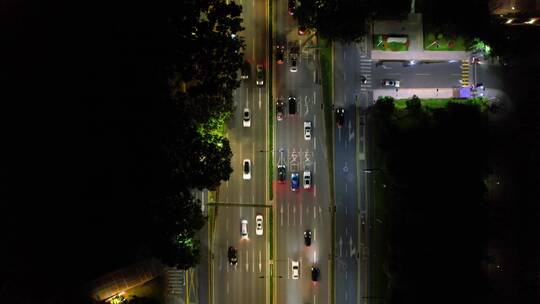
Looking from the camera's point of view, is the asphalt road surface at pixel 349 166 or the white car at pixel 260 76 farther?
the asphalt road surface at pixel 349 166

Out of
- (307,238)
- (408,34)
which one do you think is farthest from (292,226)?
(408,34)

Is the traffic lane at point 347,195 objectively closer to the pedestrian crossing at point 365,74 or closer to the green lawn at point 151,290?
the pedestrian crossing at point 365,74

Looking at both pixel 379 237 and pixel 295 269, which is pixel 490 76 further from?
pixel 295 269

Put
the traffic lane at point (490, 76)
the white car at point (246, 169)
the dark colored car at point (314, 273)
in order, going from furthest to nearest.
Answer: the traffic lane at point (490, 76) < the dark colored car at point (314, 273) < the white car at point (246, 169)

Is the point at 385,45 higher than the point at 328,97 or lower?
higher

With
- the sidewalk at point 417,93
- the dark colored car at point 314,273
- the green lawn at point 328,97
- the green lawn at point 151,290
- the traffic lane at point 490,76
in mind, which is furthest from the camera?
the traffic lane at point 490,76

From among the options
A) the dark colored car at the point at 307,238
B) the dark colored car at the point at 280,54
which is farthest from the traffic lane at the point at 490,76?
the dark colored car at the point at 307,238

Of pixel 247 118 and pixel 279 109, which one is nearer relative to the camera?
pixel 247 118
